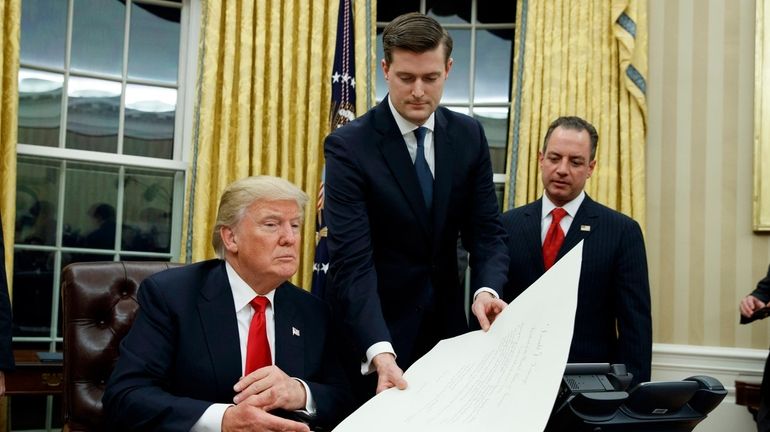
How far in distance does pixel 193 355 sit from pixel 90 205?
276 cm

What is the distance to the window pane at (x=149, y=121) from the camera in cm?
463

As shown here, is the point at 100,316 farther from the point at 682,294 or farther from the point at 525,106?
the point at 682,294

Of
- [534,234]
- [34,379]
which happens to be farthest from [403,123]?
[34,379]

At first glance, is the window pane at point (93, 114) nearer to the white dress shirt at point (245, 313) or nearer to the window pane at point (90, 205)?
the window pane at point (90, 205)

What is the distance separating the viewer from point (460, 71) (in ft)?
16.9

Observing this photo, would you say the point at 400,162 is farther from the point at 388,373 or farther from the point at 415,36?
the point at 388,373

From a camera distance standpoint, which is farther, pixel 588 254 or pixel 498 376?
pixel 588 254

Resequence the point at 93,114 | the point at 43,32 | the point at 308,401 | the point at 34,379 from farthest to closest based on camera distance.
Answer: the point at 93,114, the point at 43,32, the point at 34,379, the point at 308,401

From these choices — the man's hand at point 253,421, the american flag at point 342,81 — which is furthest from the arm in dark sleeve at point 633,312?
the american flag at point 342,81

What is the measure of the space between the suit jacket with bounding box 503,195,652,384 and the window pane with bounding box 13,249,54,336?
2.57 m

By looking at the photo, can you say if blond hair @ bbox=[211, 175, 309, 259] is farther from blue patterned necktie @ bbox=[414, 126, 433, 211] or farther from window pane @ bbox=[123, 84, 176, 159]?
window pane @ bbox=[123, 84, 176, 159]

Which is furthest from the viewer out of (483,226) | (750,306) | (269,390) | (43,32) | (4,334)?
(43,32)

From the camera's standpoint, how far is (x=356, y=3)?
463cm

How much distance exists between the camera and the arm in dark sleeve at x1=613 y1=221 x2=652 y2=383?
2793 millimetres
